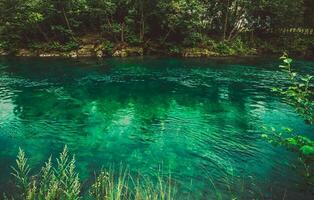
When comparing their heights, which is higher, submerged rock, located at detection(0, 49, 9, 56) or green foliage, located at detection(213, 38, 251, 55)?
green foliage, located at detection(213, 38, 251, 55)

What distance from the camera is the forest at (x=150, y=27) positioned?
38.8m

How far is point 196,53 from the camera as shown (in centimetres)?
4025

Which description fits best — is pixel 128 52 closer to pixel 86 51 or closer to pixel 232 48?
pixel 86 51

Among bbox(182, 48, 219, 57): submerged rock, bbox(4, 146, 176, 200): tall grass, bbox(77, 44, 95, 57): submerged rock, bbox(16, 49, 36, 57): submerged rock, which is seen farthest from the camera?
bbox(182, 48, 219, 57): submerged rock

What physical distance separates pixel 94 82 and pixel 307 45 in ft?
102

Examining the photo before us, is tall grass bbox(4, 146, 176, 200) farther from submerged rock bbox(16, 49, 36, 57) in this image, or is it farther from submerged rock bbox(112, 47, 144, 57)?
submerged rock bbox(16, 49, 36, 57)

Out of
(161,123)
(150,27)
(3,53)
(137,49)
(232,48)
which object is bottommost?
(161,123)

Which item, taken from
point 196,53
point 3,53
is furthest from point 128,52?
point 3,53

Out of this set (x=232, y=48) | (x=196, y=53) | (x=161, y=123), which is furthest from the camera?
(x=232, y=48)

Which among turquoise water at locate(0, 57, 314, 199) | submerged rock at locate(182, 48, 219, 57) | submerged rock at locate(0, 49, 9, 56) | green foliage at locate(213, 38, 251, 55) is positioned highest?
green foliage at locate(213, 38, 251, 55)

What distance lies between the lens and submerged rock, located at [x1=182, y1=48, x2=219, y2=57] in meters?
40.1

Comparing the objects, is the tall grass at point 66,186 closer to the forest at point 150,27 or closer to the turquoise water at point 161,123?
the turquoise water at point 161,123

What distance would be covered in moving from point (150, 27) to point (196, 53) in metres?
7.22

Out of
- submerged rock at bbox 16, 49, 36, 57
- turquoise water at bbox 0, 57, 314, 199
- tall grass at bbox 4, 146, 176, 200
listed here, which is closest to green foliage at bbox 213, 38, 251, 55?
turquoise water at bbox 0, 57, 314, 199
